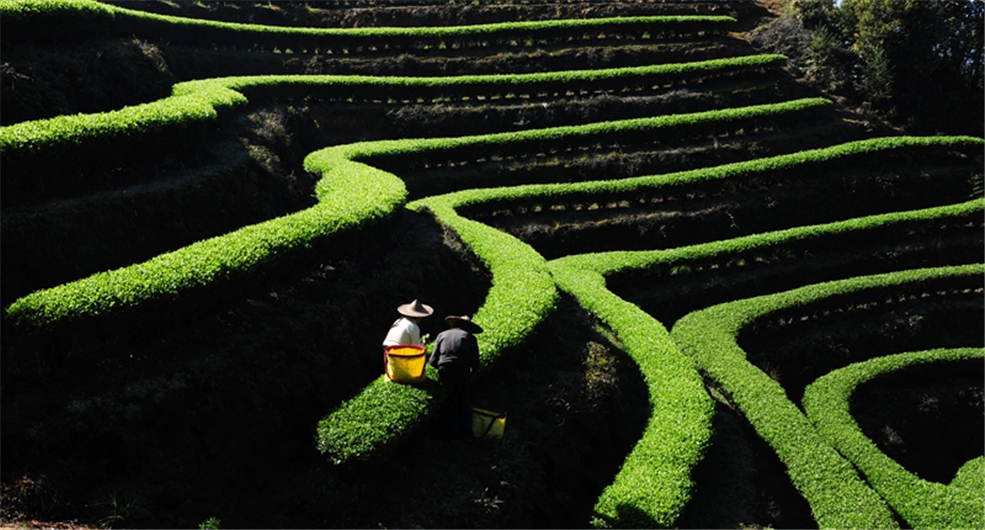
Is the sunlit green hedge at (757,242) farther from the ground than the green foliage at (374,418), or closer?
closer

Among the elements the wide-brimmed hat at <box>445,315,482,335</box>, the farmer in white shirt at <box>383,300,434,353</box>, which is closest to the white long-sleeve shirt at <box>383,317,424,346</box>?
the farmer in white shirt at <box>383,300,434,353</box>

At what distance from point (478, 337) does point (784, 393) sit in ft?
28.0

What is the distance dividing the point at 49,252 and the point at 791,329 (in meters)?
19.1

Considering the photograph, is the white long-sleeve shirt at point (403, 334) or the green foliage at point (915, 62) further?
the green foliage at point (915, 62)

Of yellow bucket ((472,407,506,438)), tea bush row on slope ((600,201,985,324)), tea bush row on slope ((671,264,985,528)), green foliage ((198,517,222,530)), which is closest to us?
green foliage ((198,517,222,530))

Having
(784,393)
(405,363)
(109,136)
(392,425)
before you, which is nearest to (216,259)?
(405,363)

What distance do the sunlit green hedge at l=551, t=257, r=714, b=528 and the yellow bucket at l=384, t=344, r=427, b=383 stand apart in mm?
3848

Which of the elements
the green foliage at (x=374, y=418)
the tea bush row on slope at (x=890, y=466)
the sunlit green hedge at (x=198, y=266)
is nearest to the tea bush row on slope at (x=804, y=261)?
the tea bush row on slope at (x=890, y=466)

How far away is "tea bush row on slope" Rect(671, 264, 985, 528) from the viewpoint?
47.9 feet

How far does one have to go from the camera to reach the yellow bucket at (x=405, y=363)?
11109 millimetres

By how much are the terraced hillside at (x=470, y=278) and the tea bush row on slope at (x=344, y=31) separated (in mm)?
145

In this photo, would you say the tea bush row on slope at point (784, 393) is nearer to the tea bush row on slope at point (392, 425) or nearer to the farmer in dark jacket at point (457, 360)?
the tea bush row on slope at point (392, 425)

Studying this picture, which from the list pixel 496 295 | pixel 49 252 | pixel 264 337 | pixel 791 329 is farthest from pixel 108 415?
pixel 791 329

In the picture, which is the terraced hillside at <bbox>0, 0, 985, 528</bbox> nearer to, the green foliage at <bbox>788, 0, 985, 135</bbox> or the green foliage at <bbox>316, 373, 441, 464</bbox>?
the green foliage at <bbox>316, 373, 441, 464</bbox>
